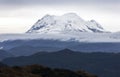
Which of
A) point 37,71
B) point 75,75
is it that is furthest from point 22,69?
point 75,75

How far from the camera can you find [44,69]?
16325cm

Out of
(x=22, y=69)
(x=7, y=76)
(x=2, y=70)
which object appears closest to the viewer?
(x=7, y=76)

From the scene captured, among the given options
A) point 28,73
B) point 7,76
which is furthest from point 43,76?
point 7,76

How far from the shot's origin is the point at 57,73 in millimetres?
164625

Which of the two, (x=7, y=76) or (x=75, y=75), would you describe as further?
(x=75, y=75)

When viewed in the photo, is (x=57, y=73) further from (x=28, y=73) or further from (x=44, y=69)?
(x=28, y=73)

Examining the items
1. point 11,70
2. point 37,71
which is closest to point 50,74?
point 37,71

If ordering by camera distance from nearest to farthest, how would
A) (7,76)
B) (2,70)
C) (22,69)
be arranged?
(7,76) < (2,70) < (22,69)

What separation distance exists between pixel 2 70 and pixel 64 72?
23479mm

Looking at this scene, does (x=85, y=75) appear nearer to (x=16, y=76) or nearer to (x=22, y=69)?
(x=22, y=69)

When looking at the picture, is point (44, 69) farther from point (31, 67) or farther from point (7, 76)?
point (7, 76)

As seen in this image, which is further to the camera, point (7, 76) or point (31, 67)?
point (31, 67)

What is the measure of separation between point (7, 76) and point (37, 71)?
2225 centimetres

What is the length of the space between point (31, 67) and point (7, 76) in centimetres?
2559
